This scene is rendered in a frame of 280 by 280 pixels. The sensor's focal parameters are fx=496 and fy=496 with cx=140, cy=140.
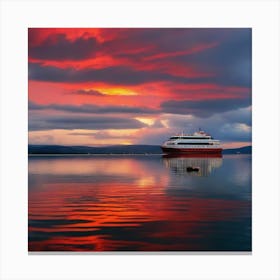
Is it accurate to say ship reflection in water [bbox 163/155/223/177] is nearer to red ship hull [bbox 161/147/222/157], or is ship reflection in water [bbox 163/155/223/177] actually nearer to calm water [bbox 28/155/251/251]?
red ship hull [bbox 161/147/222/157]

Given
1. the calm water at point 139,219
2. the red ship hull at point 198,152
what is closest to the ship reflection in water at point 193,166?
the red ship hull at point 198,152

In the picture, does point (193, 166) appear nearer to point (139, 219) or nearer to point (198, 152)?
point (198, 152)

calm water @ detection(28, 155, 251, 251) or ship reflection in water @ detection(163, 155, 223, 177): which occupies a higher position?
ship reflection in water @ detection(163, 155, 223, 177)

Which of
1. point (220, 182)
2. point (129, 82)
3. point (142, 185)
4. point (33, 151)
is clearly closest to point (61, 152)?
point (33, 151)

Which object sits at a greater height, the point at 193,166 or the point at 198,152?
the point at 198,152

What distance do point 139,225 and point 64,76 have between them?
367cm

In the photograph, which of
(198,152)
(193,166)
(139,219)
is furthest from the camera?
(198,152)

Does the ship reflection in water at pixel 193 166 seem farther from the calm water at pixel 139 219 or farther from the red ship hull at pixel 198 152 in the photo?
the calm water at pixel 139 219

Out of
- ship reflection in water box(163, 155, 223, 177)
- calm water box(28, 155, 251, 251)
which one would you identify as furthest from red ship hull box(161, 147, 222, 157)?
calm water box(28, 155, 251, 251)

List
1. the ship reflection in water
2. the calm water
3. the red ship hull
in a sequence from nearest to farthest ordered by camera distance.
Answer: the calm water, the ship reflection in water, the red ship hull

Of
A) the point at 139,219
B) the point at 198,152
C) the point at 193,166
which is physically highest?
the point at 198,152

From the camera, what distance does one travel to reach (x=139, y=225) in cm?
834

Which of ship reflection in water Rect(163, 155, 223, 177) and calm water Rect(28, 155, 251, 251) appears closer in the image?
calm water Rect(28, 155, 251, 251)

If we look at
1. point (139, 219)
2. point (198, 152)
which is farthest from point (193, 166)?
point (139, 219)
